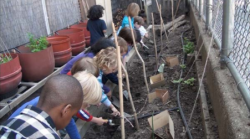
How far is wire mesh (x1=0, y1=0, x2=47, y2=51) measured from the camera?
4.26m

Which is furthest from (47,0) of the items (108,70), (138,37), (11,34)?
(108,70)

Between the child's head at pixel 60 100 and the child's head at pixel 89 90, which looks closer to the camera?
the child's head at pixel 60 100

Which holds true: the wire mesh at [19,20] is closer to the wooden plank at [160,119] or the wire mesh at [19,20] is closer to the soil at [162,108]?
the soil at [162,108]

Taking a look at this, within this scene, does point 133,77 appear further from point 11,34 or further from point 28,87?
point 11,34

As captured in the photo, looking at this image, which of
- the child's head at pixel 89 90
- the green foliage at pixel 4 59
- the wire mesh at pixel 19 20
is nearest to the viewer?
the child's head at pixel 89 90

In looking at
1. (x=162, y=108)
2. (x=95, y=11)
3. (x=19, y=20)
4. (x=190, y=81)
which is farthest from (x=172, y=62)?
(x=19, y=20)

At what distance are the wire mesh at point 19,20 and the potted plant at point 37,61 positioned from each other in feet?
1.63

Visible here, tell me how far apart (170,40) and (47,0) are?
335 centimetres

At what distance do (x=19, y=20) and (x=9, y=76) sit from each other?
64.5 inches

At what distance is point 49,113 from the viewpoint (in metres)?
1.49

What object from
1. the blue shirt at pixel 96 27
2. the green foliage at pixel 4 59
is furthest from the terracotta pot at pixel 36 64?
the blue shirt at pixel 96 27

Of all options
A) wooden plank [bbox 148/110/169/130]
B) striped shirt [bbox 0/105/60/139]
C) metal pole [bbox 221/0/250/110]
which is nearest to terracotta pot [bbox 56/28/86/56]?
wooden plank [bbox 148/110/169/130]

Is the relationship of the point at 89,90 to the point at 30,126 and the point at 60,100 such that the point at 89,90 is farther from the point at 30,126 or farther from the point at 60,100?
the point at 30,126

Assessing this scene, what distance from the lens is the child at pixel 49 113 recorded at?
1.35 metres
